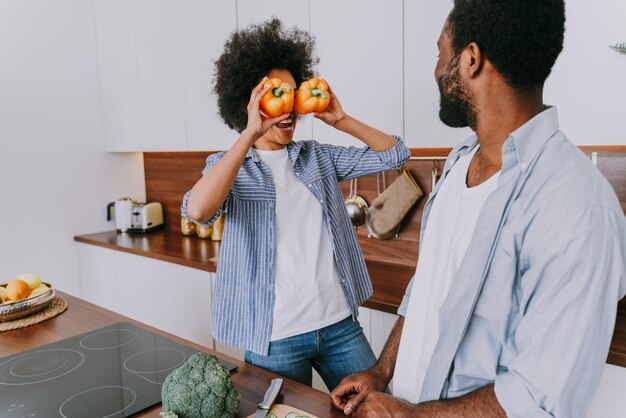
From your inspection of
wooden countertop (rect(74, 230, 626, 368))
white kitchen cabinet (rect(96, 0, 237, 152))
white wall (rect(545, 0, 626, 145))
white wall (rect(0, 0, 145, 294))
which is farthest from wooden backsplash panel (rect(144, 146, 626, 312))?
white wall (rect(0, 0, 145, 294))

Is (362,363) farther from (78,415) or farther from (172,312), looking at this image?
(172,312)

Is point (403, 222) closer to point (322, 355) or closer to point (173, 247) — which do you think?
point (322, 355)

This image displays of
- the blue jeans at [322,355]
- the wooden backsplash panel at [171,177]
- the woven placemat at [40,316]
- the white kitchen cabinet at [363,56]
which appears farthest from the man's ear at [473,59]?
the wooden backsplash panel at [171,177]

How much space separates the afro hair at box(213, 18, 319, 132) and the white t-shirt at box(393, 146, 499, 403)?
2.38 feet

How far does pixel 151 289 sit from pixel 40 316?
4.08 feet

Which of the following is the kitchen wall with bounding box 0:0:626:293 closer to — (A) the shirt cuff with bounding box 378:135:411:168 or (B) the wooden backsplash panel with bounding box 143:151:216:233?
(B) the wooden backsplash panel with bounding box 143:151:216:233

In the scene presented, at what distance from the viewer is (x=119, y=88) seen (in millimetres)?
3131

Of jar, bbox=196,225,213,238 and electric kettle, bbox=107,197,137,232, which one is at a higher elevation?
electric kettle, bbox=107,197,137,232

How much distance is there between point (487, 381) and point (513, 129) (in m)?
0.43

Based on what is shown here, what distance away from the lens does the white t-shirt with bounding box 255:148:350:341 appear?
1.30 metres

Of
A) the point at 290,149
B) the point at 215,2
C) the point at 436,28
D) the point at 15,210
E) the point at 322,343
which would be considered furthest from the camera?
the point at 15,210

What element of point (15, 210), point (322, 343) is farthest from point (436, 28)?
point (15, 210)

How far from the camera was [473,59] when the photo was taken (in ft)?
2.78

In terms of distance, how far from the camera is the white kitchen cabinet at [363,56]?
6.33 feet
